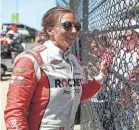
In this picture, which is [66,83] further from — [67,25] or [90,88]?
[90,88]

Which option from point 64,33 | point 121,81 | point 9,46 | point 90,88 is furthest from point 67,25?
point 9,46

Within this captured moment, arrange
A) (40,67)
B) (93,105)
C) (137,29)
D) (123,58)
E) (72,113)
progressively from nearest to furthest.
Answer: (137,29) < (123,58) < (40,67) < (72,113) < (93,105)

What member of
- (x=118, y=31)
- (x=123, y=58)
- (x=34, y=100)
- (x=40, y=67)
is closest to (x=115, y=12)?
(x=118, y=31)

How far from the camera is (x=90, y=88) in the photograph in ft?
9.00

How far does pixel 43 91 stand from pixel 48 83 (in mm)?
51

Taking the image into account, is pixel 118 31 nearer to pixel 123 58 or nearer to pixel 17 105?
pixel 123 58

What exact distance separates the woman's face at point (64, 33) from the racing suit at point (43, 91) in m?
0.04

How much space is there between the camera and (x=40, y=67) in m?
2.21

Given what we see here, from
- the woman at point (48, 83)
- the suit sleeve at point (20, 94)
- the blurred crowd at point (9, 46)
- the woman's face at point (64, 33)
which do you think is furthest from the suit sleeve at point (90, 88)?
the blurred crowd at point (9, 46)

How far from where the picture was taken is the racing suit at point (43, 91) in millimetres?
2150

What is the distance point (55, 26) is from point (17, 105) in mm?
512

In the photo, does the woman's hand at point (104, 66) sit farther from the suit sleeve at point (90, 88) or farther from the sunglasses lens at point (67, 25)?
the sunglasses lens at point (67, 25)

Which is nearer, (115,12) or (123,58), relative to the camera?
(123,58)

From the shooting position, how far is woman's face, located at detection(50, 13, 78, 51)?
2314mm
